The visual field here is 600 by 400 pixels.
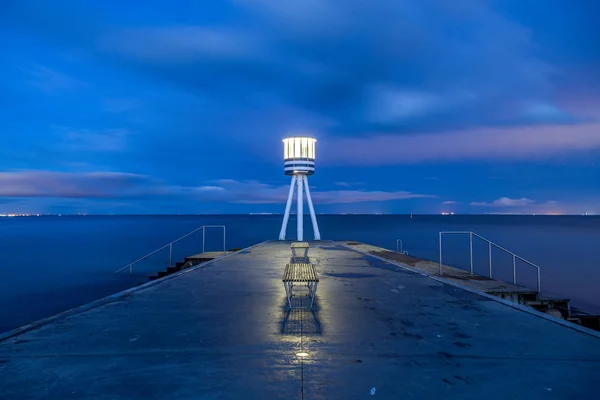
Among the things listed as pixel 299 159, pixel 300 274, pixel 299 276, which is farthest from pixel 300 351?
pixel 299 159

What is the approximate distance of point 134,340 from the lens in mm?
5113

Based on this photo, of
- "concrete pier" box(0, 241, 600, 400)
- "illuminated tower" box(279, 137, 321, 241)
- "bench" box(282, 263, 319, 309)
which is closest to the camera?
"concrete pier" box(0, 241, 600, 400)

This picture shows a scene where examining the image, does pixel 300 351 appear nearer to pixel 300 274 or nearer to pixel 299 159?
pixel 300 274

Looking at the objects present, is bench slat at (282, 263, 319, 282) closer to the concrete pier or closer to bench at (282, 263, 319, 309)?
bench at (282, 263, 319, 309)

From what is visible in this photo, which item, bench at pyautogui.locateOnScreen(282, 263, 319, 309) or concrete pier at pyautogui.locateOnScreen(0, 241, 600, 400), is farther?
bench at pyautogui.locateOnScreen(282, 263, 319, 309)

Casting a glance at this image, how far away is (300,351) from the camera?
471cm

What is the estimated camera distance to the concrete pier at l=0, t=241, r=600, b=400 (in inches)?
146

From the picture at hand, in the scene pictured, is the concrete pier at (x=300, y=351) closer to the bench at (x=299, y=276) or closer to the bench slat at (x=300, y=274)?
the bench at (x=299, y=276)

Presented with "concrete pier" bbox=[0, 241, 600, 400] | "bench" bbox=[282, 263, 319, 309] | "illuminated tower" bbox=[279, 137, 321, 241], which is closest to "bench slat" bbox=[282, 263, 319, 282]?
"bench" bbox=[282, 263, 319, 309]

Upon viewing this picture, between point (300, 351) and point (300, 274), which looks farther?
point (300, 274)

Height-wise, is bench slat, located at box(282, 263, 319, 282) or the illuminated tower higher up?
the illuminated tower

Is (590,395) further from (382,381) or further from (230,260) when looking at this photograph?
(230,260)

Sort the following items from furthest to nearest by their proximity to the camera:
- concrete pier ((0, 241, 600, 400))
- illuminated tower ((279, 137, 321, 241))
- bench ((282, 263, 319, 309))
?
illuminated tower ((279, 137, 321, 241))
bench ((282, 263, 319, 309))
concrete pier ((0, 241, 600, 400))

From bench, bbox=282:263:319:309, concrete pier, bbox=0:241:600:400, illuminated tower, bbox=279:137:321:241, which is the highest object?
illuminated tower, bbox=279:137:321:241
